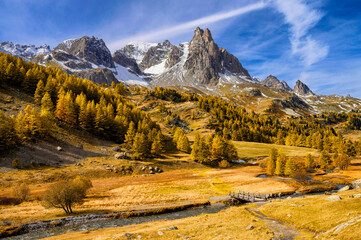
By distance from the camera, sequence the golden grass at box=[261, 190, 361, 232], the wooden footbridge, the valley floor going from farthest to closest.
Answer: the wooden footbridge < the valley floor < the golden grass at box=[261, 190, 361, 232]

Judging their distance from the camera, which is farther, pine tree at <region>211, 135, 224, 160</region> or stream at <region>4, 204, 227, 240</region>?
pine tree at <region>211, 135, 224, 160</region>

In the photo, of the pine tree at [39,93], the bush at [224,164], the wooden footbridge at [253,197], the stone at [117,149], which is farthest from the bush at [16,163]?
the bush at [224,164]

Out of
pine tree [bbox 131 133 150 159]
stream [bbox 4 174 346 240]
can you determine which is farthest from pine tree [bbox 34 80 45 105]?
stream [bbox 4 174 346 240]

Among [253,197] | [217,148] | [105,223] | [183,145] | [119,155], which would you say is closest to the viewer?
[105,223]

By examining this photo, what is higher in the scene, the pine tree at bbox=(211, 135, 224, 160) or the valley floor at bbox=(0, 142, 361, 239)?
the pine tree at bbox=(211, 135, 224, 160)

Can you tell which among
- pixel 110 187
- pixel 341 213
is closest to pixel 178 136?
pixel 110 187

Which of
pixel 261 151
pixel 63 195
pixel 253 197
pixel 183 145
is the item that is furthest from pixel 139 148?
pixel 261 151

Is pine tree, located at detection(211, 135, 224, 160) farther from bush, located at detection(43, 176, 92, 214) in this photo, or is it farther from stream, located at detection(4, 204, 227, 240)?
bush, located at detection(43, 176, 92, 214)

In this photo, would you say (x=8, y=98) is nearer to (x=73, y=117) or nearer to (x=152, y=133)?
(x=73, y=117)

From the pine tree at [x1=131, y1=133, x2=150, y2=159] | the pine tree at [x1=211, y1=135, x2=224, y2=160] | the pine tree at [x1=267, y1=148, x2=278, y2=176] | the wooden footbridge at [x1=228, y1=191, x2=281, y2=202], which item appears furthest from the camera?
the pine tree at [x1=211, y1=135, x2=224, y2=160]

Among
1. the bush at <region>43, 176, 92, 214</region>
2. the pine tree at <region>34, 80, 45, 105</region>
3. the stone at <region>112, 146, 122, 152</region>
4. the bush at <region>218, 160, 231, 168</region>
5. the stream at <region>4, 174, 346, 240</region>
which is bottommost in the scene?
Answer: the stream at <region>4, 174, 346, 240</region>

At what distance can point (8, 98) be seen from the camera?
300ft

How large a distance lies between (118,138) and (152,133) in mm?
18952

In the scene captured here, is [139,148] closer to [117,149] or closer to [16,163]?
[117,149]
